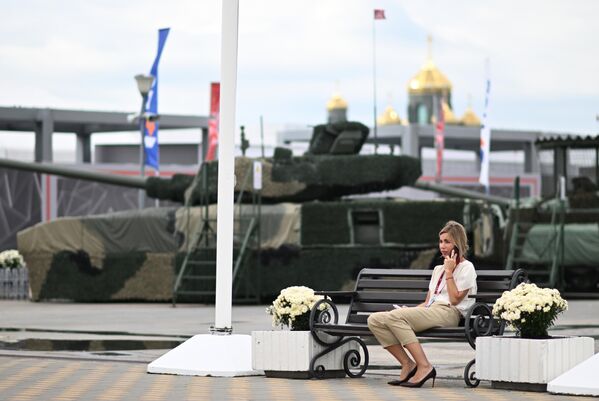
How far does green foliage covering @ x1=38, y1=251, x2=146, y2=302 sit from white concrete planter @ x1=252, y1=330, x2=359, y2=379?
16.7 m

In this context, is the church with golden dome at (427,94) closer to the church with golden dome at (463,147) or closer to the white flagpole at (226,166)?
the church with golden dome at (463,147)

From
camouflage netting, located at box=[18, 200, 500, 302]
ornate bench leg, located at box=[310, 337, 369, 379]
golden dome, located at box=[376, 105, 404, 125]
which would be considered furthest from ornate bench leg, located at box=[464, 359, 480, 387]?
golden dome, located at box=[376, 105, 404, 125]

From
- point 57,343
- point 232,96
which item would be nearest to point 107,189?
point 57,343

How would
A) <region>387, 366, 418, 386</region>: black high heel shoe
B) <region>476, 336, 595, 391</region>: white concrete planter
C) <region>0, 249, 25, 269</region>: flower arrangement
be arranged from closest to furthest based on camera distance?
<region>476, 336, 595, 391</region>: white concrete planter → <region>387, 366, 418, 386</region>: black high heel shoe → <region>0, 249, 25, 269</region>: flower arrangement

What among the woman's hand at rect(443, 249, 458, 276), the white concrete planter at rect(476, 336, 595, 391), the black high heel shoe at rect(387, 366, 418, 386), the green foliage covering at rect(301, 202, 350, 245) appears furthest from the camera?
the green foliage covering at rect(301, 202, 350, 245)

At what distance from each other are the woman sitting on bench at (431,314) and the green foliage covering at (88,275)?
1736 cm

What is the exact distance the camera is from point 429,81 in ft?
376

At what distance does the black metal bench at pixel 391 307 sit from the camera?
433 inches

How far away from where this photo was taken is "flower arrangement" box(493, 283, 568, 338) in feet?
34.4

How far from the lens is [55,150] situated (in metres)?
67.1

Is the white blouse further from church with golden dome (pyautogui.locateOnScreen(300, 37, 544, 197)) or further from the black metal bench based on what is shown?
church with golden dome (pyautogui.locateOnScreen(300, 37, 544, 197))

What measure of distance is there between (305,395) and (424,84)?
347ft

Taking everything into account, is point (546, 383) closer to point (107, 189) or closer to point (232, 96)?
point (232, 96)

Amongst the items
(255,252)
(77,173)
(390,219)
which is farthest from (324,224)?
(77,173)
